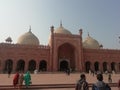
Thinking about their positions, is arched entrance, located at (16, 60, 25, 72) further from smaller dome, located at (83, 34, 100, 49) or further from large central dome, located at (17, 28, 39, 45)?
smaller dome, located at (83, 34, 100, 49)

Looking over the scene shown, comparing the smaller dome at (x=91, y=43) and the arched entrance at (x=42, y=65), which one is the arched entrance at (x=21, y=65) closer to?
the arched entrance at (x=42, y=65)

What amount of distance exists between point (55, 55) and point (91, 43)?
12.6 m

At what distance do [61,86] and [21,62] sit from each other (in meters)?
19.9

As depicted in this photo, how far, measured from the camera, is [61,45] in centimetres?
3088

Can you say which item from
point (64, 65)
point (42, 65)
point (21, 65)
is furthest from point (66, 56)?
point (21, 65)

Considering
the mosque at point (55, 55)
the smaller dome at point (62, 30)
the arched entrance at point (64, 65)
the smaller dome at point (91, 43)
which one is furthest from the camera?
the smaller dome at point (91, 43)

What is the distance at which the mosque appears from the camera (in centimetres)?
2756

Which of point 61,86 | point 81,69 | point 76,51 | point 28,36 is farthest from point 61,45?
point 61,86

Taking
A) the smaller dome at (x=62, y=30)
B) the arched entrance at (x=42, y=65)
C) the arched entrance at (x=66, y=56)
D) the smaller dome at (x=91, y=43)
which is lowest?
the arched entrance at (x=42, y=65)

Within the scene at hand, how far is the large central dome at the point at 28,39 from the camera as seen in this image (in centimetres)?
3350

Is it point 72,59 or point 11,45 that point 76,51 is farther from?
point 11,45

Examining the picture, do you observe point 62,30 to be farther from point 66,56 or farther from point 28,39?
point 28,39

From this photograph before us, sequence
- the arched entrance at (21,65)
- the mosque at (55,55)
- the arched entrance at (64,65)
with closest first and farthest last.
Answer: the mosque at (55,55)
the arched entrance at (21,65)
the arched entrance at (64,65)

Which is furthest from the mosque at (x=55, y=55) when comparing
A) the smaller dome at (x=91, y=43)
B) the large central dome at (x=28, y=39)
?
the smaller dome at (x=91, y=43)
